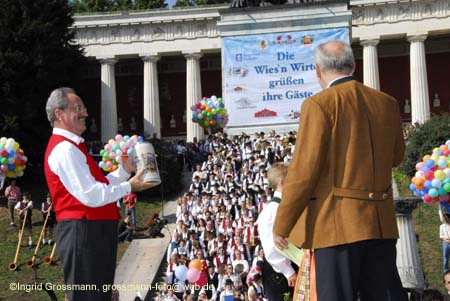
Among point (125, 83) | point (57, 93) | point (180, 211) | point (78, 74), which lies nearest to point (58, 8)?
point (78, 74)

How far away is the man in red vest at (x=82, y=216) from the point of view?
5.52 metres

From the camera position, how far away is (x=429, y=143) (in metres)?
29.2

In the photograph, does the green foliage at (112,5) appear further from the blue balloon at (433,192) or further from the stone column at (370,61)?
the blue balloon at (433,192)

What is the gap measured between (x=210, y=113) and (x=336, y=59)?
79.6 ft

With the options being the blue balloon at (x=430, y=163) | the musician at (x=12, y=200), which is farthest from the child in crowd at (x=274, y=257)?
the musician at (x=12, y=200)

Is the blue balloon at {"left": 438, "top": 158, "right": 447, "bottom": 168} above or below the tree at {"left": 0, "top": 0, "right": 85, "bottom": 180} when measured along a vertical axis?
below

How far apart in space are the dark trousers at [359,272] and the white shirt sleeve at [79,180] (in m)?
1.62

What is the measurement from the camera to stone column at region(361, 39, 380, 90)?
50188mm

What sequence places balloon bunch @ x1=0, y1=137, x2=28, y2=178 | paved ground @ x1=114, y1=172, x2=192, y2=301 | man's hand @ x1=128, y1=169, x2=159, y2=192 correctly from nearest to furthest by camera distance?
man's hand @ x1=128, y1=169, x2=159, y2=192 < paved ground @ x1=114, y1=172, x2=192, y2=301 < balloon bunch @ x1=0, y1=137, x2=28, y2=178

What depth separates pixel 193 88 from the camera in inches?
2056

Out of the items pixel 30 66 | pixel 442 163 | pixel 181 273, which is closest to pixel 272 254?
pixel 442 163

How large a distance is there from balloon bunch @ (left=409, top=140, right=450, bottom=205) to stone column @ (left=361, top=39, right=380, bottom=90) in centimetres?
3482

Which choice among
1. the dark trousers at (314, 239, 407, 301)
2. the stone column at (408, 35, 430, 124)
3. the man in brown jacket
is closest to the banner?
the man in brown jacket

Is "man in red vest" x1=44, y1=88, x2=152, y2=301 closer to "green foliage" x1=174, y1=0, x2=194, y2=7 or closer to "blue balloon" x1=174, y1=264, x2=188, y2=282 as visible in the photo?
"blue balloon" x1=174, y1=264, x2=188, y2=282
